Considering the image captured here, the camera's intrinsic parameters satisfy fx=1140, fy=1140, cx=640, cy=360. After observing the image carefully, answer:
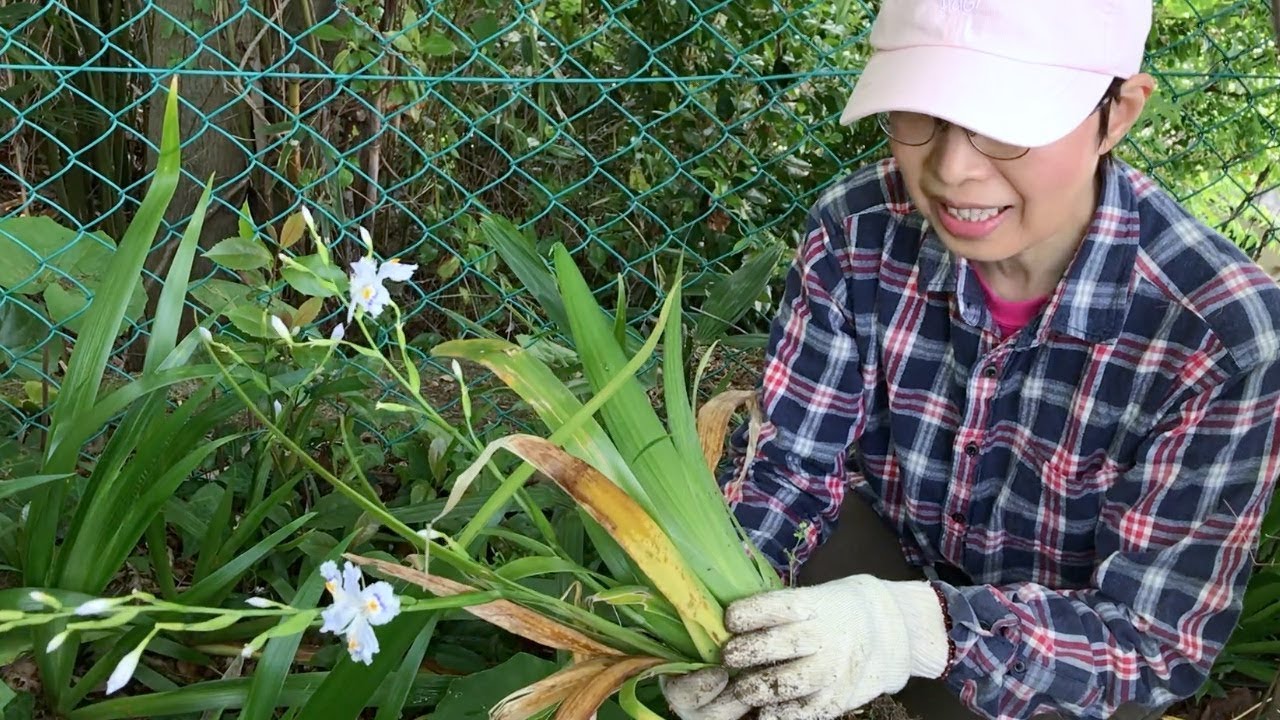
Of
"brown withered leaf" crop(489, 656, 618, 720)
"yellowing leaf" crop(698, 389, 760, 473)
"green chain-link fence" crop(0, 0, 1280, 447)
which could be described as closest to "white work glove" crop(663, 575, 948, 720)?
"brown withered leaf" crop(489, 656, 618, 720)

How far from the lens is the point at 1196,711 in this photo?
1.82 metres

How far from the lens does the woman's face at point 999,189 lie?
122 cm

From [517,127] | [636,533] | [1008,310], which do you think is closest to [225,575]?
[636,533]

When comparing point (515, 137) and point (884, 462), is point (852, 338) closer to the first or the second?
point (884, 462)

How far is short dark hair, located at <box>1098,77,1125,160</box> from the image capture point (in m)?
1.22

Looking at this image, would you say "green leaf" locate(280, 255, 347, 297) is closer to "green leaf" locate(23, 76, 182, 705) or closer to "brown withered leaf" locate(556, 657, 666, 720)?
"green leaf" locate(23, 76, 182, 705)

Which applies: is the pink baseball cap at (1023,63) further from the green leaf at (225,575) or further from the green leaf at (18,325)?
the green leaf at (18,325)

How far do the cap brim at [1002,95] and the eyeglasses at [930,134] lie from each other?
28 mm

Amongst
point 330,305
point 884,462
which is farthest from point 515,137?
point 884,462

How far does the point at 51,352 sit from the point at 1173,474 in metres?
1.67

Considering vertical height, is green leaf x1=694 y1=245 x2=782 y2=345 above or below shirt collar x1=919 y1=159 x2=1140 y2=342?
below

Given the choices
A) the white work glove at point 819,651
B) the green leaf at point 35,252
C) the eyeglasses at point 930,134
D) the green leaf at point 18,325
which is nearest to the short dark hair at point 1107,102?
the eyeglasses at point 930,134

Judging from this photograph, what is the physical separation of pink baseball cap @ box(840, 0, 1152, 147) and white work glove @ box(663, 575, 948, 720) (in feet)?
1.74

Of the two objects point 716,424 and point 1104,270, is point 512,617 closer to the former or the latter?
point 716,424
